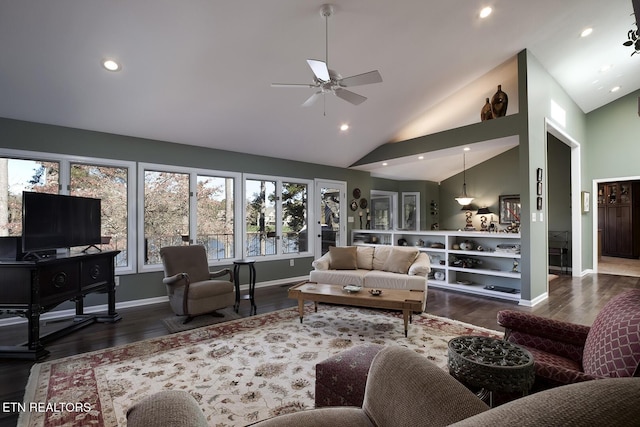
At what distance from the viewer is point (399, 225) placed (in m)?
9.34

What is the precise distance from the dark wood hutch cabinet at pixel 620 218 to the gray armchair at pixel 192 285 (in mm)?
11030

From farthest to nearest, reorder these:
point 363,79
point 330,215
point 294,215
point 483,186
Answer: point 483,186
point 330,215
point 294,215
point 363,79

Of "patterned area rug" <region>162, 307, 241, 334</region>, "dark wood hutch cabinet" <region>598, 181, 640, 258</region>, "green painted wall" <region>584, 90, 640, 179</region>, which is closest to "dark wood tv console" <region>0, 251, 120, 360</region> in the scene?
"patterned area rug" <region>162, 307, 241, 334</region>

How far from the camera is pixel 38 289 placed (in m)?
2.91

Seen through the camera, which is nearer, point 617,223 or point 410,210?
point 617,223

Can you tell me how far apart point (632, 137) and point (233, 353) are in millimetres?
9035

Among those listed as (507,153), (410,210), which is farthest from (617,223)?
(410,210)

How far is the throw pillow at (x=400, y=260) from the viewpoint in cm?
459

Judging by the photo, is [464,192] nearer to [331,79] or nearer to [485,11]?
[485,11]

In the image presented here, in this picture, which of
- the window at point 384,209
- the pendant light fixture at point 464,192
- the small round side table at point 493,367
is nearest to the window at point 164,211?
the small round side table at point 493,367

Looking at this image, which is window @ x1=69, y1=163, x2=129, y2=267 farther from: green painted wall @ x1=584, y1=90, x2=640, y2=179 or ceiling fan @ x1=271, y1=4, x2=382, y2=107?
green painted wall @ x1=584, y1=90, x2=640, y2=179

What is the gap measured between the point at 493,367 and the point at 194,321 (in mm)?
3561

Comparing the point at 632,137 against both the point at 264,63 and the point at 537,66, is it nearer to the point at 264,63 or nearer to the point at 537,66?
the point at 537,66

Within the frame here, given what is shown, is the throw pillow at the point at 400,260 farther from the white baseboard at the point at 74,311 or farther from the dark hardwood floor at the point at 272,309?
the white baseboard at the point at 74,311
